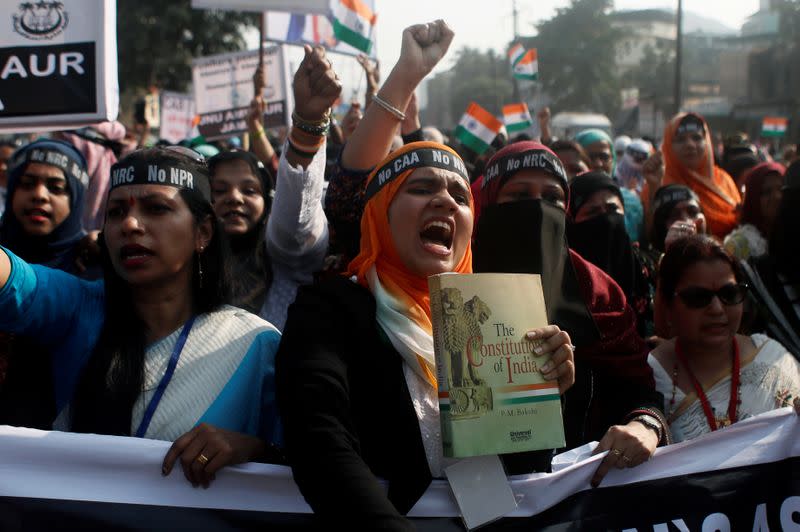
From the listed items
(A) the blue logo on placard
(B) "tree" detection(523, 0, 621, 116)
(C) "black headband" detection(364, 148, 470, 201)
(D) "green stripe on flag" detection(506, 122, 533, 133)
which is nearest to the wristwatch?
(C) "black headband" detection(364, 148, 470, 201)

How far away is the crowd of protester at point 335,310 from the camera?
1.89m

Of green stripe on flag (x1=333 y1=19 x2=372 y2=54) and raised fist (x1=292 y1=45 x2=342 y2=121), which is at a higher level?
green stripe on flag (x1=333 y1=19 x2=372 y2=54)

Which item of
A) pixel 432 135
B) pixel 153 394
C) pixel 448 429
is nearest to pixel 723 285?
pixel 448 429

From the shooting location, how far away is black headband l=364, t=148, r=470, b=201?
2.12 m

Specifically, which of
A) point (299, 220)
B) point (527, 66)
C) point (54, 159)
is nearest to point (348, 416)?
point (299, 220)

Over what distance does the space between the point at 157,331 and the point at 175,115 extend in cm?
776

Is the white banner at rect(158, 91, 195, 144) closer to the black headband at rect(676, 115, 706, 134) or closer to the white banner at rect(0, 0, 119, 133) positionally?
the black headband at rect(676, 115, 706, 134)

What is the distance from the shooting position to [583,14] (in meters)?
56.8

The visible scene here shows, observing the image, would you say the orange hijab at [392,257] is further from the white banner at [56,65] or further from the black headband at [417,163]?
the white banner at [56,65]

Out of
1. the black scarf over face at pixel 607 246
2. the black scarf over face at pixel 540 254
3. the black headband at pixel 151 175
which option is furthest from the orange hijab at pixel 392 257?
the black scarf over face at pixel 607 246

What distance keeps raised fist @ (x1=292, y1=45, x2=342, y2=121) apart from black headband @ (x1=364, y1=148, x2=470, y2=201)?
45 centimetres

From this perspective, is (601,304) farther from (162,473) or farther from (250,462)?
(162,473)

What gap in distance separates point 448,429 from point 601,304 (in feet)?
3.12

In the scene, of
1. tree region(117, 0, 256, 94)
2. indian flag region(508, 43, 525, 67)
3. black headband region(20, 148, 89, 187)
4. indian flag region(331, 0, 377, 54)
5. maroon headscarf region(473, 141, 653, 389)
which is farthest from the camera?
tree region(117, 0, 256, 94)
